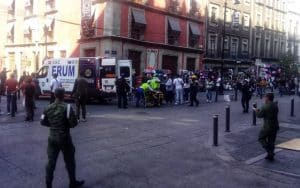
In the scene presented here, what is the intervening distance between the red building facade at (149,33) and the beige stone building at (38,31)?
2302 millimetres

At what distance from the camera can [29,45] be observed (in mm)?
38875

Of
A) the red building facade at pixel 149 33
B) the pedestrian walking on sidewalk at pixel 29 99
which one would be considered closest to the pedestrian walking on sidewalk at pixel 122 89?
the pedestrian walking on sidewalk at pixel 29 99

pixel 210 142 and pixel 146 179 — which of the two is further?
pixel 210 142

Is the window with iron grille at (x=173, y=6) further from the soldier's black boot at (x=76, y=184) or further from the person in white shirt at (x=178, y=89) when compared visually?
the soldier's black boot at (x=76, y=184)

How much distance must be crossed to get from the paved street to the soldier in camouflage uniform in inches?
29.3

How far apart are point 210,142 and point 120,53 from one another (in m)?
20.2

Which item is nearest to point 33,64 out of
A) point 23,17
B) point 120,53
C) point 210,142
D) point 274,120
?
point 23,17

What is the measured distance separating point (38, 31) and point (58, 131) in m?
32.5

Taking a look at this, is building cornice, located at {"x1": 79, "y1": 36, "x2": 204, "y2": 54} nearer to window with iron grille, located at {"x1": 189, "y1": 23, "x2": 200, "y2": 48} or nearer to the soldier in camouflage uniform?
window with iron grille, located at {"x1": 189, "y1": 23, "x2": 200, "y2": 48}

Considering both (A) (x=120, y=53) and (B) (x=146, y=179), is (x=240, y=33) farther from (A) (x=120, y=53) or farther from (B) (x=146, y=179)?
(B) (x=146, y=179)

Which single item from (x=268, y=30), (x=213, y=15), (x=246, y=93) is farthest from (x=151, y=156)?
(x=268, y=30)

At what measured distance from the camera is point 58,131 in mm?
6633

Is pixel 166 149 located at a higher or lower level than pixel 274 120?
lower

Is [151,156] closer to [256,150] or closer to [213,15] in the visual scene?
[256,150]
